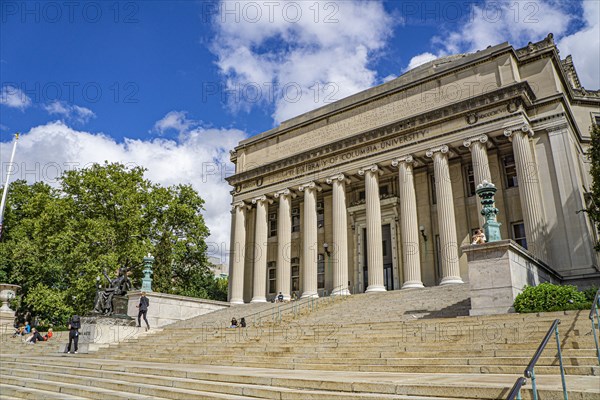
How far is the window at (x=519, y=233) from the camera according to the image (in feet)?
82.7

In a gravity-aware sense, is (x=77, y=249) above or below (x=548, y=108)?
below

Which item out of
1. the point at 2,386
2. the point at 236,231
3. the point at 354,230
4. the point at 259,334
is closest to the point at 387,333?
the point at 259,334

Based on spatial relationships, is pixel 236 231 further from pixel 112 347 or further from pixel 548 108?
pixel 548 108

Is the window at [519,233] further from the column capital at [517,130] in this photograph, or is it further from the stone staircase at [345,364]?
the stone staircase at [345,364]

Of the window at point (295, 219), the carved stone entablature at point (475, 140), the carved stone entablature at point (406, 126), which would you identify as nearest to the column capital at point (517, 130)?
the carved stone entablature at point (475, 140)

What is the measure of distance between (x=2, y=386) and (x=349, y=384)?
28.4 ft

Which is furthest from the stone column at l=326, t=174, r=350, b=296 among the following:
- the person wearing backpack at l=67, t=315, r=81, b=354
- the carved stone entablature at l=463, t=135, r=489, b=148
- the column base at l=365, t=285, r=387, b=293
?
the person wearing backpack at l=67, t=315, r=81, b=354

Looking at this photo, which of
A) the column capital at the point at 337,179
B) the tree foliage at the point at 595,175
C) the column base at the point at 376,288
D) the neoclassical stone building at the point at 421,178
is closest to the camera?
the tree foliage at the point at 595,175

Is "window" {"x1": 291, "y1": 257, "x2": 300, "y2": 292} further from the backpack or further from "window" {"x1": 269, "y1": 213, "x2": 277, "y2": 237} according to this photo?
the backpack

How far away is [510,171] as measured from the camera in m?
27.0

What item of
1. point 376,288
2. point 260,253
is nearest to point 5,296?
point 260,253

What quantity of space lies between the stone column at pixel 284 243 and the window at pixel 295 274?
1810 millimetres

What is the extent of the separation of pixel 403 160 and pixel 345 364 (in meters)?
19.0

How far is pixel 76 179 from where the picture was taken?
3431cm
